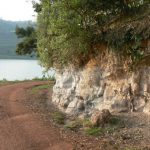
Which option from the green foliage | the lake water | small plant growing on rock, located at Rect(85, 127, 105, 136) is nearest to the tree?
the lake water

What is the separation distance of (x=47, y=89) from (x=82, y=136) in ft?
43.2

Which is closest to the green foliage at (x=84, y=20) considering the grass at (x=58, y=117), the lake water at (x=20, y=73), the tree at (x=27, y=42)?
the grass at (x=58, y=117)

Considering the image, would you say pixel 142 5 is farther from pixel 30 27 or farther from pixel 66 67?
pixel 30 27

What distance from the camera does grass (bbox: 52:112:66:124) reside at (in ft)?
53.1

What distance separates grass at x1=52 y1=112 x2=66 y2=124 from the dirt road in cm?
64

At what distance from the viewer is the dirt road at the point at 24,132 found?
12734 mm

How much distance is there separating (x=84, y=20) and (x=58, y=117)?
13.0ft

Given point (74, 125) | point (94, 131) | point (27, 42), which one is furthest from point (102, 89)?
point (27, 42)

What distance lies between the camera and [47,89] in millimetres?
26750

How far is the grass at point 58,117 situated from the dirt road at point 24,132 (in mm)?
644

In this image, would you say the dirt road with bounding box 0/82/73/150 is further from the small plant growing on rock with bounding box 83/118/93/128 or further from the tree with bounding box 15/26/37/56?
the tree with bounding box 15/26/37/56

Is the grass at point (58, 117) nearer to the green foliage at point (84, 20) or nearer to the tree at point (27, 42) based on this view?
the green foliage at point (84, 20)

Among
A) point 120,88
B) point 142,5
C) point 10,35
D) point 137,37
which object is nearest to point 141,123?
point 120,88

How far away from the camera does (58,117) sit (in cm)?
1673
